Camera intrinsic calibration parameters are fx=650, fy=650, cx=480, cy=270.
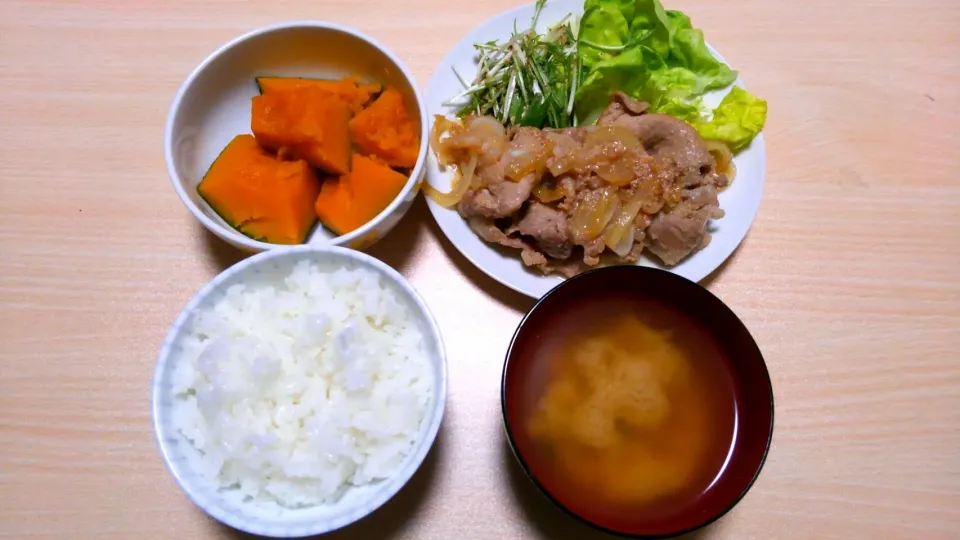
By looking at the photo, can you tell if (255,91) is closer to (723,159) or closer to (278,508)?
(278,508)

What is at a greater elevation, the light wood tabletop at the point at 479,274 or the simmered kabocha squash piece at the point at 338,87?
the simmered kabocha squash piece at the point at 338,87

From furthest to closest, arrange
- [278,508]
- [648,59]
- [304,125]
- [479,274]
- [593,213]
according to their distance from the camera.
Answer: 1. [648,59]
2. [479,274]
3. [593,213]
4. [304,125]
5. [278,508]

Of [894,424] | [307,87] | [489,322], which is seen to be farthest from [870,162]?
[307,87]

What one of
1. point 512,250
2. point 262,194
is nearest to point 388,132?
point 262,194

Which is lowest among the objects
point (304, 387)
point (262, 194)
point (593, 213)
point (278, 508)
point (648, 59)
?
point (278, 508)

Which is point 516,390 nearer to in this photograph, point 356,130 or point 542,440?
point 542,440

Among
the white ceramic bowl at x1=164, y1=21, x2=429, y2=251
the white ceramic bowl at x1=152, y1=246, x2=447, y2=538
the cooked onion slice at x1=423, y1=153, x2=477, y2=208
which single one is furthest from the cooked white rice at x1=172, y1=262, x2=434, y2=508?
the cooked onion slice at x1=423, y1=153, x2=477, y2=208

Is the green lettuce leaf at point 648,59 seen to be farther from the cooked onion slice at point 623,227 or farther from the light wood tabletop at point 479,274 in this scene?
the cooked onion slice at point 623,227

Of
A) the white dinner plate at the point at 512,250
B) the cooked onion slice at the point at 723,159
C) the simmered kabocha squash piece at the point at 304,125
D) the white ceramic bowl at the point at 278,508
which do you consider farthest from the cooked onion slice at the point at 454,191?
the cooked onion slice at the point at 723,159
